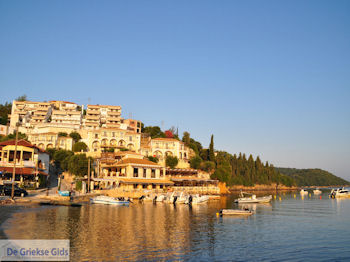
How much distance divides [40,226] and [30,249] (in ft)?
29.1

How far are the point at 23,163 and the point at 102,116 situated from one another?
230ft

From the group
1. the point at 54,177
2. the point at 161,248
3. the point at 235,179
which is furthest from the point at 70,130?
the point at 161,248

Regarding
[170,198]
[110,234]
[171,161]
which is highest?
[171,161]

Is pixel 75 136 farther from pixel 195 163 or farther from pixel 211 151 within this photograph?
pixel 211 151

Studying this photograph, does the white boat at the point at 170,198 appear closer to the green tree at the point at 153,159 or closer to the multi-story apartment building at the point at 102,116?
the green tree at the point at 153,159

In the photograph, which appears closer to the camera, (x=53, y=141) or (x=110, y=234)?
(x=110, y=234)

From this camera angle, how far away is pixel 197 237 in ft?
87.5

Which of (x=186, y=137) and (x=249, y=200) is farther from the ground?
(x=186, y=137)

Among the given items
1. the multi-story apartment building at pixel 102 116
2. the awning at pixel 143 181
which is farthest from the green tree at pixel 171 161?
the multi-story apartment building at pixel 102 116

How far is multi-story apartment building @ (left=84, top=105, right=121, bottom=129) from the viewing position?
124269mm

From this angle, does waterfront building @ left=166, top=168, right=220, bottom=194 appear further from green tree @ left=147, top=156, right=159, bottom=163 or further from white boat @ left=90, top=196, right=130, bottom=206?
white boat @ left=90, top=196, right=130, bottom=206

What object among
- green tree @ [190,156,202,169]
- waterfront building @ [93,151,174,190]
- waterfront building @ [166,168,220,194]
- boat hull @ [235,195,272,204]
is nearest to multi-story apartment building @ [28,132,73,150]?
waterfront building @ [93,151,174,190]

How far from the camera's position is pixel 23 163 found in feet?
205

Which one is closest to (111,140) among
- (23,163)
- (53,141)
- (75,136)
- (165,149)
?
(75,136)
